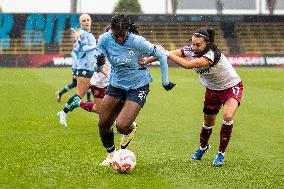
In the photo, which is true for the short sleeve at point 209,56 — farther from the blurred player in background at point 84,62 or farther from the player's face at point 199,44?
the blurred player in background at point 84,62

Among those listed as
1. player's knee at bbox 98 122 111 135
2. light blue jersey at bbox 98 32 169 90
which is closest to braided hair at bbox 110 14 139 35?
light blue jersey at bbox 98 32 169 90

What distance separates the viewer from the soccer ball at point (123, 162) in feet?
32.8

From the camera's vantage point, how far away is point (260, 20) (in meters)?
62.5

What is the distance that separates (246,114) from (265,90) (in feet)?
32.4

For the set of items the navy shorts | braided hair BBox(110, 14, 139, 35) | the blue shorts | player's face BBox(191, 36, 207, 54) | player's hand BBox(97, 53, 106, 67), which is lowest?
the navy shorts

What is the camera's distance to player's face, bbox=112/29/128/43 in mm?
9914

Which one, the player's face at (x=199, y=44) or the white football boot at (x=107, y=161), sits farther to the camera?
the player's face at (x=199, y=44)

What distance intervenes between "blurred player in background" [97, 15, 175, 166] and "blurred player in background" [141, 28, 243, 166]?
11.8 inches

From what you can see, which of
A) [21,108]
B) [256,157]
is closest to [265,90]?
[21,108]

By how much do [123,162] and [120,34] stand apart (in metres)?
1.77

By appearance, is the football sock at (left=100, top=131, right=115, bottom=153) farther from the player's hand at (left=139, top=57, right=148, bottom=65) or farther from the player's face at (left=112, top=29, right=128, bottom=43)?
the player's face at (left=112, top=29, right=128, bottom=43)

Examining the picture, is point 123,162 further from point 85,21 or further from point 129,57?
point 85,21

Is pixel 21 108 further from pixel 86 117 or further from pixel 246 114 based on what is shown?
pixel 246 114

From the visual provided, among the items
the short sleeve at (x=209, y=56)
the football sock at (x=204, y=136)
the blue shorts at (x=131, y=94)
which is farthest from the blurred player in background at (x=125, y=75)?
the football sock at (x=204, y=136)
